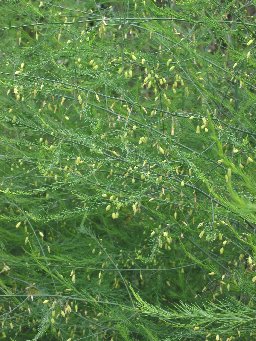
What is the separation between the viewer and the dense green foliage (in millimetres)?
4055

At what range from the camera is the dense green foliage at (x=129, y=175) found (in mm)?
4055

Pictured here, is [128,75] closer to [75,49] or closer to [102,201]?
[75,49]

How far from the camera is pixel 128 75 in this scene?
449cm

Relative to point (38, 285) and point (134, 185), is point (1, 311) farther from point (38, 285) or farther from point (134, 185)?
point (134, 185)

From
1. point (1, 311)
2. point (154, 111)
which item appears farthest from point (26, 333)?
point (154, 111)

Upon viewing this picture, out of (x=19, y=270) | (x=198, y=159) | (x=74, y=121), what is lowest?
(x=19, y=270)

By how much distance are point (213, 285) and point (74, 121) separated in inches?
54.6

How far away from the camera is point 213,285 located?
4734 millimetres

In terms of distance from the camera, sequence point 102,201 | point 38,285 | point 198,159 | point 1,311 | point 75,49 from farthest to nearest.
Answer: point 1,311
point 38,285
point 102,201
point 75,49
point 198,159

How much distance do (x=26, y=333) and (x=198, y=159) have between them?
6.15ft

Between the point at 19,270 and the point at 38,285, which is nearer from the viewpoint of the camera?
the point at 38,285

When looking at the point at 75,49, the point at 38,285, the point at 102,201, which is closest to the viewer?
the point at 75,49

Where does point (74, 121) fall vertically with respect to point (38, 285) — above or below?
above

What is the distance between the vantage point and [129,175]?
446cm
